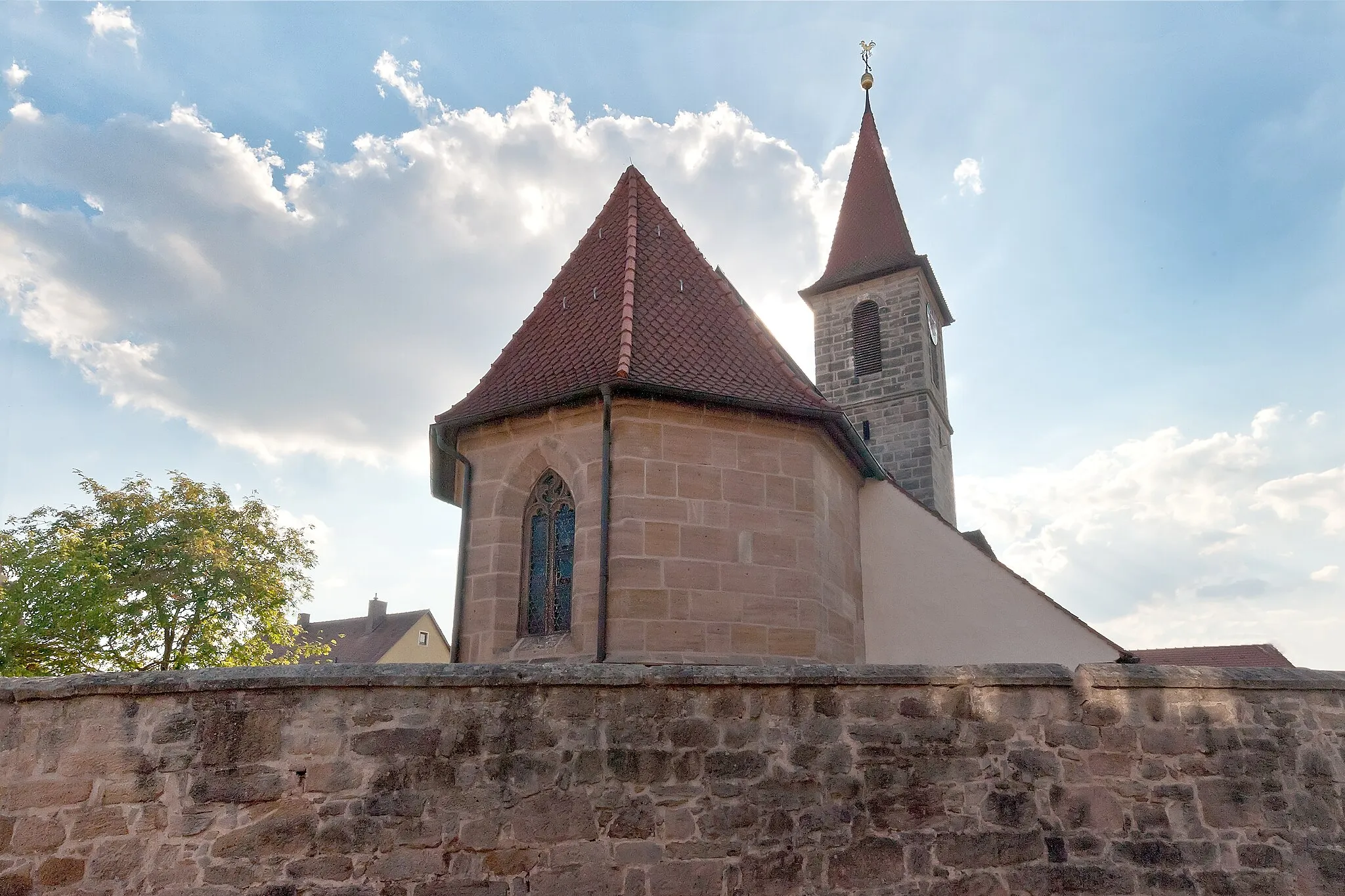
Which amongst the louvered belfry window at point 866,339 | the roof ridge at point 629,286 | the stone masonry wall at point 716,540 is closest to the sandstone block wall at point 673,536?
the stone masonry wall at point 716,540

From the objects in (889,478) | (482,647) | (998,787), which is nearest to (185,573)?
(482,647)

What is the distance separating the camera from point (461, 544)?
974cm

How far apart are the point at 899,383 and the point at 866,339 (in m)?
1.67

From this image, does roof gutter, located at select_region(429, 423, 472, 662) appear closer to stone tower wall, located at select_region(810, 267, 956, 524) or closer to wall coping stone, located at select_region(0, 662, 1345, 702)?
wall coping stone, located at select_region(0, 662, 1345, 702)

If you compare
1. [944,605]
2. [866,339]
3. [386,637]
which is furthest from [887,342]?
[386,637]

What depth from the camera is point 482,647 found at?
29.9 ft

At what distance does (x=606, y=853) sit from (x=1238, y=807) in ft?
12.1

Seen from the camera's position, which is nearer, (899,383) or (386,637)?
(899,383)

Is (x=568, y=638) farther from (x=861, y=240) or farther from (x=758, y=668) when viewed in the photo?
(x=861, y=240)

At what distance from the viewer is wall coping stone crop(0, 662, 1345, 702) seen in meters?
4.88

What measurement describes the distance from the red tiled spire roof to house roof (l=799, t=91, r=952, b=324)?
11.4 metres

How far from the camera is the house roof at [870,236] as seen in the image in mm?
22156

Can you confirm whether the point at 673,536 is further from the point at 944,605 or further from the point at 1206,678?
the point at 1206,678

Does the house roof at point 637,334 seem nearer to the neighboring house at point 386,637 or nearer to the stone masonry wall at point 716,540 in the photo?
the stone masonry wall at point 716,540
